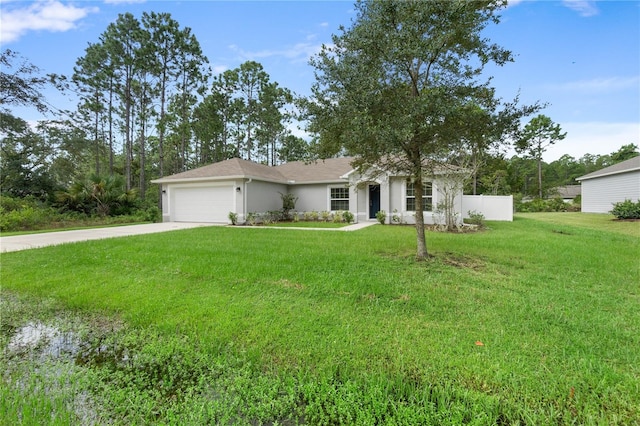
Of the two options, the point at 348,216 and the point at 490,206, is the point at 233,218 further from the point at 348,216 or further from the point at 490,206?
the point at 490,206

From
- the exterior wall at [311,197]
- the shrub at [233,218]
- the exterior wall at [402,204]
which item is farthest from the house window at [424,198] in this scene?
the shrub at [233,218]

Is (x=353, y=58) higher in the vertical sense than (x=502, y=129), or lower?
higher

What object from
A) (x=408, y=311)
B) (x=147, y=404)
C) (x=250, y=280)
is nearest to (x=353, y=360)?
(x=408, y=311)

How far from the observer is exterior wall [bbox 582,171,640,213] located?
16.6 metres

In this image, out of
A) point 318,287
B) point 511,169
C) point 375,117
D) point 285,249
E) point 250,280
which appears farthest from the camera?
point 511,169

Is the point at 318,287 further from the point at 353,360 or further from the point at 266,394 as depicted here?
the point at 266,394

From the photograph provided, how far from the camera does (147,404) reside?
2.17 metres

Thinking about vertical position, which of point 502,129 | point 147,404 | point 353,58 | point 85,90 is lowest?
point 147,404

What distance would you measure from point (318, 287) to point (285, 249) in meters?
3.04

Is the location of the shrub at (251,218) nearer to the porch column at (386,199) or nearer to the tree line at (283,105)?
the tree line at (283,105)

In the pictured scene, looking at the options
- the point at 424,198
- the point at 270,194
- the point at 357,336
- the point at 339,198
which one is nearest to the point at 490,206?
the point at 424,198

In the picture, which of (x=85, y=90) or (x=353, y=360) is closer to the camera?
(x=353, y=360)

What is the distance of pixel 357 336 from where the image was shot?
3.02 metres

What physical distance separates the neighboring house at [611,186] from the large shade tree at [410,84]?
18.3 meters
